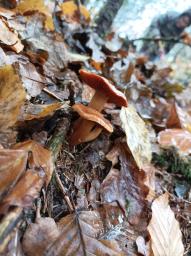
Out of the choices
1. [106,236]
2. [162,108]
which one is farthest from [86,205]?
[162,108]

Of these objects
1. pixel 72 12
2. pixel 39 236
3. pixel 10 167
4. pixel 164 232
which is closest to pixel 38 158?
pixel 10 167

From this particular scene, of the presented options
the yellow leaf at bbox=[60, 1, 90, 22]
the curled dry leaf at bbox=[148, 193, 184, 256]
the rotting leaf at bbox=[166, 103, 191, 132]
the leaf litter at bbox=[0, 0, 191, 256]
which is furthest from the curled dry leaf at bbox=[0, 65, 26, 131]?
the yellow leaf at bbox=[60, 1, 90, 22]

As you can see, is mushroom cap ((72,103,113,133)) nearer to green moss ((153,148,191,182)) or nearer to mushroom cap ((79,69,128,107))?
mushroom cap ((79,69,128,107))

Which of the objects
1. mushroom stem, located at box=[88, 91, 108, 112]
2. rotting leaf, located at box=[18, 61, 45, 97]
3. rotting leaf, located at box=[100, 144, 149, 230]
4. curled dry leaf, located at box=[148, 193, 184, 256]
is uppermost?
rotting leaf, located at box=[18, 61, 45, 97]

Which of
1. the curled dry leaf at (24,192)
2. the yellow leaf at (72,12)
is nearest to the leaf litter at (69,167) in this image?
the curled dry leaf at (24,192)

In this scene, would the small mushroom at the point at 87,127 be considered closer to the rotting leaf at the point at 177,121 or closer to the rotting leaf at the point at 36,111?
the rotting leaf at the point at 36,111

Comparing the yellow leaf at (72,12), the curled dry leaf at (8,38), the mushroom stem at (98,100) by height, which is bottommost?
the mushroom stem at (98,100)

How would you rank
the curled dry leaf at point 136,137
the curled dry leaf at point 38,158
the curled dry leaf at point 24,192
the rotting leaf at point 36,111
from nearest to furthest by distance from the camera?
1. the curled dry leaf at point 24,192
2. the curled dry leaf at point 38,158
3. the rotting leaf at point 36,111
4. the curled dry leaf at point 136,137
